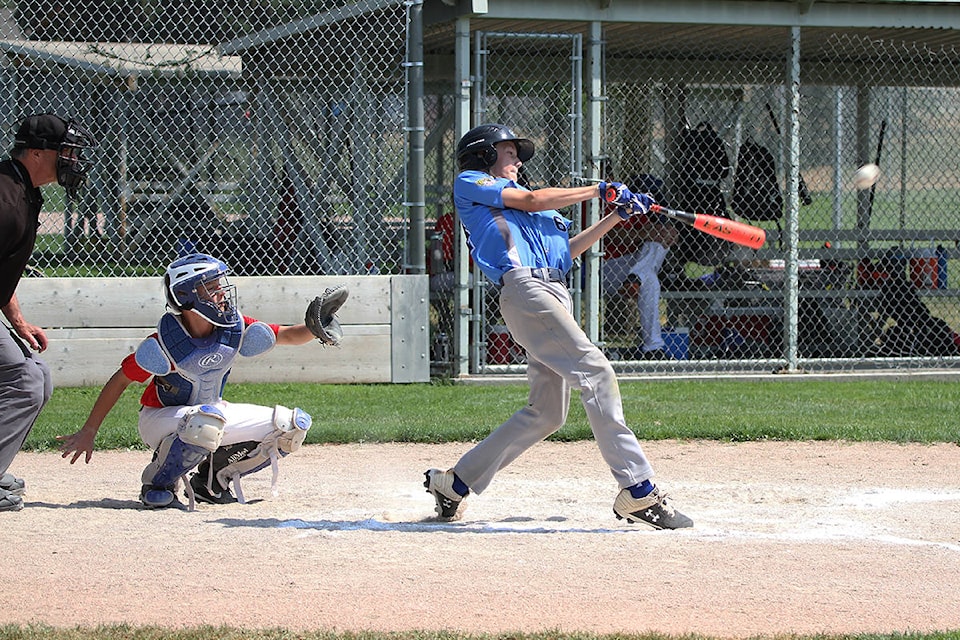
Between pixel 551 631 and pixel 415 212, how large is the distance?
258 inches

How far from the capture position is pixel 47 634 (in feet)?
11.7

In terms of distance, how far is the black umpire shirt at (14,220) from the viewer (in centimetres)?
519

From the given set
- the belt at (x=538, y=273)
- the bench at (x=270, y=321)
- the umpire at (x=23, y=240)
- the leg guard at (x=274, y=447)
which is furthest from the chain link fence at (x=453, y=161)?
the belt at (x=538, y=273)

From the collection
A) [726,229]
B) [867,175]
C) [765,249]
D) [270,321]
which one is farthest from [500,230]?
[765,249]

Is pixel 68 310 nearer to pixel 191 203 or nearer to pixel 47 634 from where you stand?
pixel 191 203

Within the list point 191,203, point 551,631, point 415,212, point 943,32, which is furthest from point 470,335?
point 551,631

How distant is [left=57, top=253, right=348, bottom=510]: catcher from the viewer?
5.37 m

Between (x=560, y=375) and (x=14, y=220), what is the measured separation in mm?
2371

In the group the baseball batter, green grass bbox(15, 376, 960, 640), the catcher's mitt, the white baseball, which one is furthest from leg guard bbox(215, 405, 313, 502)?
the white baseball

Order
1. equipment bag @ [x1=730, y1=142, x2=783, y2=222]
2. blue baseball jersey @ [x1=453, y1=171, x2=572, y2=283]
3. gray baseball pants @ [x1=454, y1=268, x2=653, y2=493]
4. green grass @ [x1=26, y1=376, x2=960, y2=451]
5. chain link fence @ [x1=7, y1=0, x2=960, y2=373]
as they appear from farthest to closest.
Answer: equipment bag @ [x1=730, y1=142, x2=783, y2=222] → chain link fence @ [x1=7, y1=0, x2=960, y2=373] → green grass @ [x1=26, y1=376, x2=960, y2=451] → blue baseball jersey @ [x1=453, y1=171, x2=572, y2=283] → gray baseball pants @ [x1=454, y1=268, x2=653, y2=493]

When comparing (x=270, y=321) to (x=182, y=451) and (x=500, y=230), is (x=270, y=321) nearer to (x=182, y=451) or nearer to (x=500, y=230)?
(x=182, y=451)

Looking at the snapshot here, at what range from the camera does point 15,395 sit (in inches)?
213

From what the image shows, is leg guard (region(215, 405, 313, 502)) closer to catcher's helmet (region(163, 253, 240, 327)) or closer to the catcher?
the catcher

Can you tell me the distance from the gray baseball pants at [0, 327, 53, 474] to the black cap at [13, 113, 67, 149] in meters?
0.82
